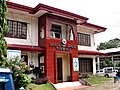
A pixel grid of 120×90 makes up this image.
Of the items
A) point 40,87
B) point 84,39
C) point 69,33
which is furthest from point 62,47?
point 84,39

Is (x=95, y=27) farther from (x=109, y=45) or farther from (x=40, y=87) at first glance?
(x=109, y=45)

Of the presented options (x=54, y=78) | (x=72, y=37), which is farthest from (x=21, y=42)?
Result: (x=72, y=37)

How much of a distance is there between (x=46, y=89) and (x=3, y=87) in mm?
12190

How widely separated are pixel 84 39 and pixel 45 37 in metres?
7.88

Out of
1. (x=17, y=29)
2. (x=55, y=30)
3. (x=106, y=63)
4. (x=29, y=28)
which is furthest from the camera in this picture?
(x=106, y=63)

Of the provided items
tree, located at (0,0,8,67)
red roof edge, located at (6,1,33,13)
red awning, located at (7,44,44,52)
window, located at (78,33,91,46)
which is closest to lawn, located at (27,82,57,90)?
red awning, located at (7,44,44,52)

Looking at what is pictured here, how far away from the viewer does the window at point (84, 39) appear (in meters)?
23.6

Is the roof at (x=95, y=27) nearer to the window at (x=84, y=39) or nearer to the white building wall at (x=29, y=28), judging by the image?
the window at (x=84, y=39)

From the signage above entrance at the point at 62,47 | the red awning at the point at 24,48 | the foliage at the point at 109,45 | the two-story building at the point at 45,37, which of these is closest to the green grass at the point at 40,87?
the two-story building at the point at 45,37

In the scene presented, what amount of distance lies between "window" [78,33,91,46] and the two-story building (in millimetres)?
2560

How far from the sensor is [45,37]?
1778 centimetres

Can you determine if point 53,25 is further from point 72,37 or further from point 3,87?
point 3,87

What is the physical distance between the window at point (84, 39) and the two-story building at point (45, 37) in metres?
2.56

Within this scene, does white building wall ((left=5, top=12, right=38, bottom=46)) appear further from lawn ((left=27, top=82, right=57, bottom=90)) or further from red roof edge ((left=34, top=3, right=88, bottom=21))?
lawn ((left=27, top=82, right=57, bottom=90))
